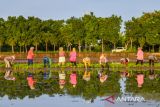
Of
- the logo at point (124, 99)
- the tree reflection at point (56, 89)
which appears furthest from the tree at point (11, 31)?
the logo at point (124, 99)

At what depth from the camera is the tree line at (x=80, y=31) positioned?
255 ft

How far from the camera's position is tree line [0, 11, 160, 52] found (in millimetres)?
77625

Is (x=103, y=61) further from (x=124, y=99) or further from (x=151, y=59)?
(x=124, y=99)

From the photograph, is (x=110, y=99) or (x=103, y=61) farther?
(x=103, y=61)

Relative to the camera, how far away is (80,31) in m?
78.2

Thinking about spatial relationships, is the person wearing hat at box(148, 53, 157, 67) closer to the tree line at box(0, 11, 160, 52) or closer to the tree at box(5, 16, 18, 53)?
the tree line at box(0, 11, 160, 52)

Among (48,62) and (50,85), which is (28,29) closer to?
(48,62)

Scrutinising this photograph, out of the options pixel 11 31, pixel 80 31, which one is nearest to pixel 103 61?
pixel 80 31

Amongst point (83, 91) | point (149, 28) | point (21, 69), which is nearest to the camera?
point (83, 91)

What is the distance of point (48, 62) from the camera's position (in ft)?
122

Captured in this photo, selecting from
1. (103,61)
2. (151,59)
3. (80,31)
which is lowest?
(103,61)

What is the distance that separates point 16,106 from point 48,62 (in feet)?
67.6

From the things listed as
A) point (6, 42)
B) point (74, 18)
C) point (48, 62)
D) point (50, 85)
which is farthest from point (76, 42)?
point (50, 85)

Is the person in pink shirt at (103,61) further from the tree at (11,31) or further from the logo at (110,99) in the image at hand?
the tree at (11,31)
